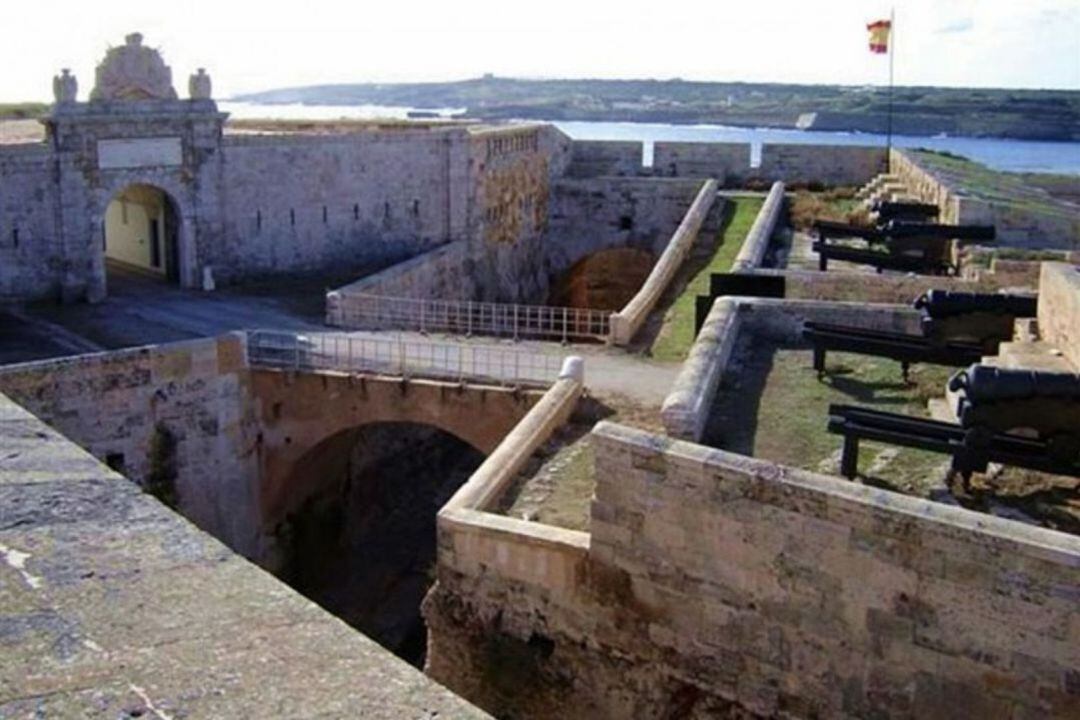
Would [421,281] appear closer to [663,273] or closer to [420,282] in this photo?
[420,282]

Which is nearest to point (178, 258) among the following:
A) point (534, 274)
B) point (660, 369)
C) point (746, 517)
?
point (660, 369)

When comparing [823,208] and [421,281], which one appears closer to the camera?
[421,281]

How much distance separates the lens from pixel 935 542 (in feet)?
20.7

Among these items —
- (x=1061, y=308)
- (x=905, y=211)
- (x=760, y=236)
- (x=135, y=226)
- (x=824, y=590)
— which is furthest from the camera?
(x=135, y=226)

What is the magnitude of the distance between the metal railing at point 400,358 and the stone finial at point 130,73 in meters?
4.47

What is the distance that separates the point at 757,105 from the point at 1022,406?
124421 mm

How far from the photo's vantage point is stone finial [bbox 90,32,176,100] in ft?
54.2

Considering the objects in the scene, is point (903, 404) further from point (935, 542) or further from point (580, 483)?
point (935, 542)

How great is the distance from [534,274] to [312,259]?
320 inches

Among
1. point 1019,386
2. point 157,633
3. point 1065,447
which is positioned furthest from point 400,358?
point 157,633

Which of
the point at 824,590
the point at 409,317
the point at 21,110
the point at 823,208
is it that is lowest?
the point at 824,590

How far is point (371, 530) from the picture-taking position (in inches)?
652

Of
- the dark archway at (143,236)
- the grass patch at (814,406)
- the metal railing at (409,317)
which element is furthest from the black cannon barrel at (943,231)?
the dark archway at (143,236)

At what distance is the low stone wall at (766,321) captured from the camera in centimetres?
1041
